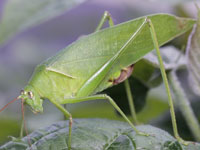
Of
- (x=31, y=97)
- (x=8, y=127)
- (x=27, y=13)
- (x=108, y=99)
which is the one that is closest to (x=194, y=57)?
(x=108, y=99)

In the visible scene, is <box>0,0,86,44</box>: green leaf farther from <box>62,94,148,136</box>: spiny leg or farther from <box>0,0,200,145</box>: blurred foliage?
<box>62,94,148,136</box>: spiny leg

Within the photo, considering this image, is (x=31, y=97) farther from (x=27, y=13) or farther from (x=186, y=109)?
(x=186, y=109)

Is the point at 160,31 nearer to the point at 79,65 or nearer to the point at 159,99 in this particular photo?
the point at 79,65

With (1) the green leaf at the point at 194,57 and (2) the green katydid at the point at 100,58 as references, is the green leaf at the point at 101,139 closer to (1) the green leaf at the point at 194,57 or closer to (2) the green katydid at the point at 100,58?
(2) the green katydid at the point at 100,58

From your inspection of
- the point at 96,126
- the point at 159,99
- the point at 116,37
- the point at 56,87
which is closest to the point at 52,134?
the point at 96,126

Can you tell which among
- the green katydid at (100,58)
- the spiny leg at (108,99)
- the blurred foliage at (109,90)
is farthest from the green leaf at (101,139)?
the blurred foliage at (109,90)

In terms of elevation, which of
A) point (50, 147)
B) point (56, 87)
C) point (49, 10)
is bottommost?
point (50, 147)

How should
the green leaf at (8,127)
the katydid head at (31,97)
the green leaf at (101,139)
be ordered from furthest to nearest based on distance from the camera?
the green leaf at (8,127) < the katydid head at (31,97) < the green leaf at (101,139)
